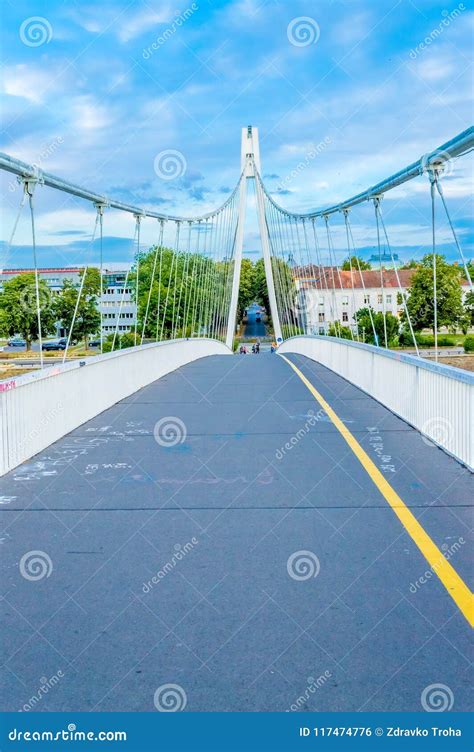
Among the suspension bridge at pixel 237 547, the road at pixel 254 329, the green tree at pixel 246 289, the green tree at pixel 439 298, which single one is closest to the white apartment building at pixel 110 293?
the green tree at pixel 246 289

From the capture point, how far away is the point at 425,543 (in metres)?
5.97

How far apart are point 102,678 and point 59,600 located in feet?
3.68

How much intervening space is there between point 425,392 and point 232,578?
591 centimetres

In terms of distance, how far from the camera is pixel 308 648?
14.0ft

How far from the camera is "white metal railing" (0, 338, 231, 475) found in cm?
886

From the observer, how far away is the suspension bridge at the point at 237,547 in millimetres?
3943

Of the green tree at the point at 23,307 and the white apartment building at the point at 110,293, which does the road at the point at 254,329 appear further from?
the green tree at the point at 23,307

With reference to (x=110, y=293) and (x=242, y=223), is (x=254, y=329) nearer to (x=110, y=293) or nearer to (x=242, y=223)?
(x=110, y=293)

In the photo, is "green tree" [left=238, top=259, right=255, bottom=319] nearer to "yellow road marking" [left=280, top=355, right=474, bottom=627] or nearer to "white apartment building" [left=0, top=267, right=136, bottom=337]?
"white apartment building" [left=0, top=267, right=136, bottom=337]

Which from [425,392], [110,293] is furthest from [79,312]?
[110,293]

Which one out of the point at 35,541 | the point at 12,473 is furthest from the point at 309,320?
the point at 35,541

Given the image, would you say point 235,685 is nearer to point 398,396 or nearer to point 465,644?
point 465,644

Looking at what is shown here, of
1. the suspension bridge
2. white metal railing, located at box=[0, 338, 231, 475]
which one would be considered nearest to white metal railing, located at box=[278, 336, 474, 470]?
the suspension bridge

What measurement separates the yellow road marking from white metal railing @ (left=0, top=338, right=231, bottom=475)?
338 centimetres
